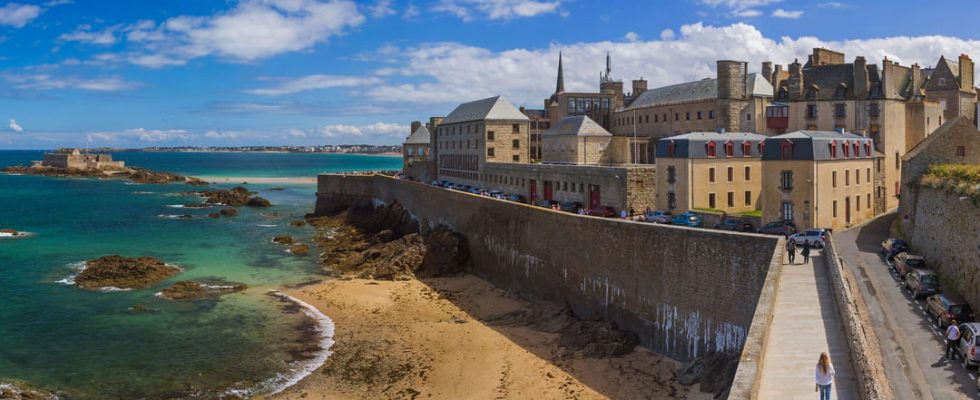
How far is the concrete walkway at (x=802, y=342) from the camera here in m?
12.8

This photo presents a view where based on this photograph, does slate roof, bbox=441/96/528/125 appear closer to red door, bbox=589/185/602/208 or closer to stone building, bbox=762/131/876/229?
red door, bbox=589/185/602/208

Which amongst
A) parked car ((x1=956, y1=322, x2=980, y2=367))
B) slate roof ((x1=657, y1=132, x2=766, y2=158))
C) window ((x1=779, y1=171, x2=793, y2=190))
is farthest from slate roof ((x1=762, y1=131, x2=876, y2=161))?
parked car ((x1=956, y1=322, x2=980, y2=367))

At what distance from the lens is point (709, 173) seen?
3884 cm

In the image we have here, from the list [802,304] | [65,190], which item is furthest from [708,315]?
[65,190]

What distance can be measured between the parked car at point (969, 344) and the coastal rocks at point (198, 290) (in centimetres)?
2953

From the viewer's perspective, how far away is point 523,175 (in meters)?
51.9

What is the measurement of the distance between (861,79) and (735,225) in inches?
775

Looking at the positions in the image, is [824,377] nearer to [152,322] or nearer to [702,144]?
[152,322]

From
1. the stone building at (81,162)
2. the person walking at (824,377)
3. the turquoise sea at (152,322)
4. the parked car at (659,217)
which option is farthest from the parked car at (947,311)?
the stone building at (81,162)

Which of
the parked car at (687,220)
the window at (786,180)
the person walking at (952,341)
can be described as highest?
the window at (786,180)

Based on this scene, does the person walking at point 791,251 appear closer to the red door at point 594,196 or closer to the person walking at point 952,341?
the person walking at point 952,341

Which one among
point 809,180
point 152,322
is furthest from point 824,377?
point 152,322

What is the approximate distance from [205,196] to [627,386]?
273ft

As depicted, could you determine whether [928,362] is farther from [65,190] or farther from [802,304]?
[65,190]
